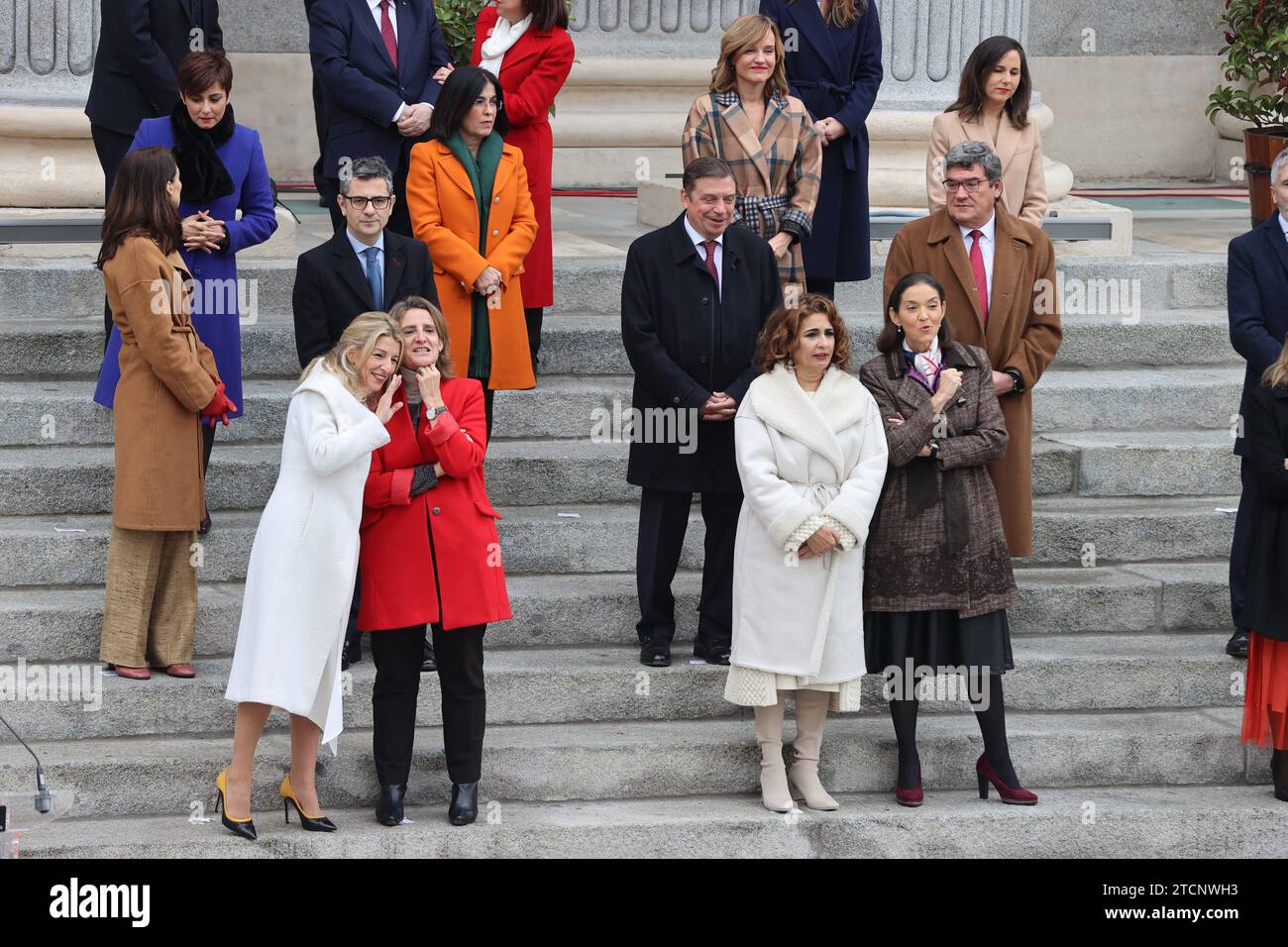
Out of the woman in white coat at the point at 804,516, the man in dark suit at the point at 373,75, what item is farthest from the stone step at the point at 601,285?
the woman in white coat at the point at 804,516

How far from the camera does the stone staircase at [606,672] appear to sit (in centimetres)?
721

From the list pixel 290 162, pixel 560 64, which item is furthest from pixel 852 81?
pixel 290 162

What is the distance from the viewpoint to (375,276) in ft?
24.8

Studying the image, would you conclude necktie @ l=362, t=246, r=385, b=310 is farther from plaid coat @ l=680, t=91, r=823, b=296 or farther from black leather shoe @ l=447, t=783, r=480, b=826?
black leather shoe @ l=447, t=783, r=480, b=826

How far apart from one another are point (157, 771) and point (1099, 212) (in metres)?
6.39

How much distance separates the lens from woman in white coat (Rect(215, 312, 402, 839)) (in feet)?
22.1

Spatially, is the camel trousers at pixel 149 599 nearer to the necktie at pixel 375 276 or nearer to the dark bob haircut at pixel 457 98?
the necktie at pixel 375 276

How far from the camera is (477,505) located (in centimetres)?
700

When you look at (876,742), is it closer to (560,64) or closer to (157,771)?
(157,771)

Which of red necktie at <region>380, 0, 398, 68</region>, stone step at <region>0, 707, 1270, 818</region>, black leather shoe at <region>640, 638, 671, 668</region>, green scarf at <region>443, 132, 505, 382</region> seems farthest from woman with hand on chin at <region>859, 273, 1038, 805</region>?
red necktie at <region>380, 0, 398, 68</region>

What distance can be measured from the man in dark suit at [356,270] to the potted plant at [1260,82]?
5618 millimetres

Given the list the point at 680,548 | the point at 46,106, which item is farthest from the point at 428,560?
the point at 46,106

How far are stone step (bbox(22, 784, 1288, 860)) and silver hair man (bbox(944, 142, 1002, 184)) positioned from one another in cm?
234

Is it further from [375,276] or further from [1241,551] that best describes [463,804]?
[1241,551]
